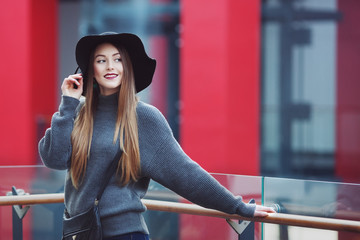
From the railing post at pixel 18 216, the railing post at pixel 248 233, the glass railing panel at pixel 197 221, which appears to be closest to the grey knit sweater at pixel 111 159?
the railing post at pixel 248 233

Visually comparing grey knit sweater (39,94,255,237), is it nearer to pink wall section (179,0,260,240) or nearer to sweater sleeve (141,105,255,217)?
sweater sleeve (141,105,255,217)

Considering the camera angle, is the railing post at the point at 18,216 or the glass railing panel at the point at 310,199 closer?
the glass railing panel at the point at 310,199

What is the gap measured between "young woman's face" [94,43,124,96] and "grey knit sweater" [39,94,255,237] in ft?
0.14

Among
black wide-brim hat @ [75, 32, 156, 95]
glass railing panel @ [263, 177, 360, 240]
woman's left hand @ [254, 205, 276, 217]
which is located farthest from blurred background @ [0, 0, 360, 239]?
black wide-brim hat @ [75, 32, 156, 95]

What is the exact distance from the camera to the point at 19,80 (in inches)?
232

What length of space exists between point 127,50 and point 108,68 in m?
0.11

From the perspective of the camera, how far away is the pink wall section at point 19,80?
5.85 m

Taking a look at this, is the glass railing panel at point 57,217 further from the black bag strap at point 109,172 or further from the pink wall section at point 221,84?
the pink wall section at point 221,84

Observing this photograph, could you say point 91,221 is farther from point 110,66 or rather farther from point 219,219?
point 219,219

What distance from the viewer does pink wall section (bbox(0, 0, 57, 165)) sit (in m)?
5.85

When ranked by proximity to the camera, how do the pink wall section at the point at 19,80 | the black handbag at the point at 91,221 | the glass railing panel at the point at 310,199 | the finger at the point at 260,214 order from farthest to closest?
the pink wall section at the point at 19,80 → the glass railing panel at the point at 310,199 → the finger at the point at 260,214 → the black handbag at the point at 91,221

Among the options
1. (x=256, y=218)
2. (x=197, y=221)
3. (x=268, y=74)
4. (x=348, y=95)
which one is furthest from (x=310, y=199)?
(x=268, y=74)

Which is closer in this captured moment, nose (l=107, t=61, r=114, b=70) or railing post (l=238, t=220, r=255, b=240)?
nose (l=107, t=61, r=114, b=70)

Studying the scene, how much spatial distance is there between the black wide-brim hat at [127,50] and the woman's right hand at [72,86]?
0.06 m
